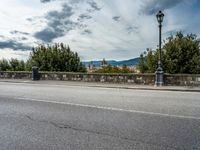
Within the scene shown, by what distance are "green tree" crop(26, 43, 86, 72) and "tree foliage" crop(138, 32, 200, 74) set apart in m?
14.1

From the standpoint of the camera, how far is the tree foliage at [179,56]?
3281cm

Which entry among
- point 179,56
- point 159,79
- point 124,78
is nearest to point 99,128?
point 159,79

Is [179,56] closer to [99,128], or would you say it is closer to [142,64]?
[142,64]

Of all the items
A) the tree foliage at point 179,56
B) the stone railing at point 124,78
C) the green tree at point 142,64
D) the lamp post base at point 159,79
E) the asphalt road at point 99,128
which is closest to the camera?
the asphalt road at point 99,128

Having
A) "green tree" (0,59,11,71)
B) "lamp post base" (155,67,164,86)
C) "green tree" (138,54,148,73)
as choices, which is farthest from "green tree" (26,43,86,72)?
"lamp post base" (155,67,164,86)

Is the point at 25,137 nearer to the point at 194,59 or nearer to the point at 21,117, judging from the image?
the point at 21,117

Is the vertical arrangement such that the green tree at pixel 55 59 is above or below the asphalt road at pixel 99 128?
above

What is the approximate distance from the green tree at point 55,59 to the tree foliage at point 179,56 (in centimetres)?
1405

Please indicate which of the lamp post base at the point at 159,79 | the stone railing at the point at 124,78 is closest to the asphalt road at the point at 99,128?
the lamp post base at the point at 159,79

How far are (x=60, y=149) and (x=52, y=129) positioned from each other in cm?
133

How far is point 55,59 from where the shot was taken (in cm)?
4278

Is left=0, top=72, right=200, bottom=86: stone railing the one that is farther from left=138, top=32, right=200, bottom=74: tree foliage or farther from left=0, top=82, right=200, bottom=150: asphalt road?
left=138, top=32, right=200, bottom=74: tree foliage

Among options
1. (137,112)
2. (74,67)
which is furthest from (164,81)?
(74,67)

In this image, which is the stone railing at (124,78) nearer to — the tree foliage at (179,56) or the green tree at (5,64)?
the tree foliage at (179,56)
